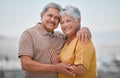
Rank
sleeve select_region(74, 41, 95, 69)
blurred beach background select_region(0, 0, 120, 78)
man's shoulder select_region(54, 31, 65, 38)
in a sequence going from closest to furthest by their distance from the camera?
sleeve select_region(74, 41, 95, 69) → man's shoulder select_region(54, 31, 65, 38) → blurred beach background select_region(0, 0, 120, 78)

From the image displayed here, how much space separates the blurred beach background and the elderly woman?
0.69m

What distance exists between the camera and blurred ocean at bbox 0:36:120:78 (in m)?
2.38

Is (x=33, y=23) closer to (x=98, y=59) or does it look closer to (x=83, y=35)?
(x=98, y=59)

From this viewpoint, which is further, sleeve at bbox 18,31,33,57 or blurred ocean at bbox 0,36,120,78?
blurred ocean at bbox 0,36,120,78

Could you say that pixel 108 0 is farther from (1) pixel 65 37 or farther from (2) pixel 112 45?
(1) pixel 65 37

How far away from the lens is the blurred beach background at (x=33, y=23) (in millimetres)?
2371

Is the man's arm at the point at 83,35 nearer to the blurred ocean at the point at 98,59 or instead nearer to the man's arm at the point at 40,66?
the man's arm at the point at 40,66

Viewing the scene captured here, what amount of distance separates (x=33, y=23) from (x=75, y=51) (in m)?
0.86

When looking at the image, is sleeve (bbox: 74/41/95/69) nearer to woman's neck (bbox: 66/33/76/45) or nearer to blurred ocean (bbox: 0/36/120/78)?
woman's neck (bbox: 66/33/76/45)

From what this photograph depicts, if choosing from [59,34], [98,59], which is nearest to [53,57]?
[59,34]

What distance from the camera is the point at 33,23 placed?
235cm

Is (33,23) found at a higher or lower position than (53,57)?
higher

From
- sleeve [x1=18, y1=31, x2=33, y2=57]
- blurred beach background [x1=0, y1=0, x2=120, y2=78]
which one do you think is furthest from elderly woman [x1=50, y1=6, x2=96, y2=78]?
blurred beach background [x1=0, y1=0, x2=120, y2=78]

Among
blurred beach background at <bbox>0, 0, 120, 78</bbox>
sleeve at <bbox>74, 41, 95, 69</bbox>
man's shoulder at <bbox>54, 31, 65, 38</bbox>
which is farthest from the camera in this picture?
blurred beach background at <bbox>0, 0, 120, 78</bbox>
